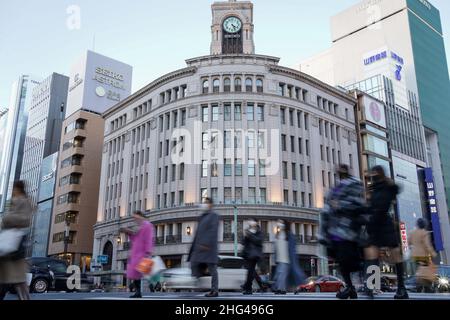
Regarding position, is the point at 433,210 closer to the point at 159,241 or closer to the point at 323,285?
the point at 159,241

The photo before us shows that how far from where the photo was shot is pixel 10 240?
5.04 meters

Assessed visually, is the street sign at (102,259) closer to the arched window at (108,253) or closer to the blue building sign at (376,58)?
the arched window at (108,253)

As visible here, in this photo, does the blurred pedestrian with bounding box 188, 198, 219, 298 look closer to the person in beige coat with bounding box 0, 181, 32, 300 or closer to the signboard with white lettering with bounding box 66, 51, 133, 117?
the person in beige coat with bounding box 0, 181, 32, 300

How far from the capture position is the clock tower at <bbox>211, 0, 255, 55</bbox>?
45.8m

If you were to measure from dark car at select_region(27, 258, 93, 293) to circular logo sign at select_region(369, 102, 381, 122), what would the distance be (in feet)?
144

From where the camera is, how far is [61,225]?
53.0m

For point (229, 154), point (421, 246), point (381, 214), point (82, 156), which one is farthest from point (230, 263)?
point (82, 156)

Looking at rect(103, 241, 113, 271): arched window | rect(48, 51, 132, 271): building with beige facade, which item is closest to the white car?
rect(103, 241, 113, 271): arched window

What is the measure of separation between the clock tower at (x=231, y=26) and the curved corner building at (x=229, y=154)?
0.36 metres

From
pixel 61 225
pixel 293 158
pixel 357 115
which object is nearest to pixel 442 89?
pixel 357 115

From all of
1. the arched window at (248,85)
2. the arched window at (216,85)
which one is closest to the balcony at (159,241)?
the arched window at (216,85)

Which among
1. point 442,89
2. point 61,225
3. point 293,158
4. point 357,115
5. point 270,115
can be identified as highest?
point 442,89
